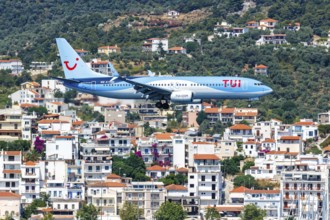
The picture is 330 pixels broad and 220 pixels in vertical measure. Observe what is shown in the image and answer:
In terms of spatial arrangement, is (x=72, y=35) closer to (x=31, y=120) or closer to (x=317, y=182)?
(x=31, y=120)

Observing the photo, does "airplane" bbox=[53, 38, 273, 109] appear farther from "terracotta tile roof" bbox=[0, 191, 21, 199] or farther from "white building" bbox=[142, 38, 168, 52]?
"white building" bbox=[142, 38, 168, 52]

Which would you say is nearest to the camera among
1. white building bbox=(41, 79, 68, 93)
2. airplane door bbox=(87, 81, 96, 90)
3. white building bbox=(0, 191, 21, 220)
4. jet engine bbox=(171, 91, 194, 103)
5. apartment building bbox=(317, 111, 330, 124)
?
jet engine bbox=(171, 91, 194, 103)

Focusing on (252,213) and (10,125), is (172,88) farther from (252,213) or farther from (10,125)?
(10,125)

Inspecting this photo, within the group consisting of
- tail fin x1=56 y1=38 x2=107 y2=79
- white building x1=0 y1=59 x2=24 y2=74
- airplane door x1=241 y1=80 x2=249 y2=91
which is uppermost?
white building x1=0 y1=59 x2=24 y2=74

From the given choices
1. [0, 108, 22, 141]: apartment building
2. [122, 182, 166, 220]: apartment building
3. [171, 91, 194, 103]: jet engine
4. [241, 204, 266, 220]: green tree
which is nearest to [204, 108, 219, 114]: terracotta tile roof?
[0, 108, 22, 141]: apartment building

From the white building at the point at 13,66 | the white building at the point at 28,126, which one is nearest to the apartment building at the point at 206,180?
the white building at the point at 28,126

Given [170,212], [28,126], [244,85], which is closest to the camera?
[244,85]

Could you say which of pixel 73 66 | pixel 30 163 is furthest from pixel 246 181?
pixel 73 66
